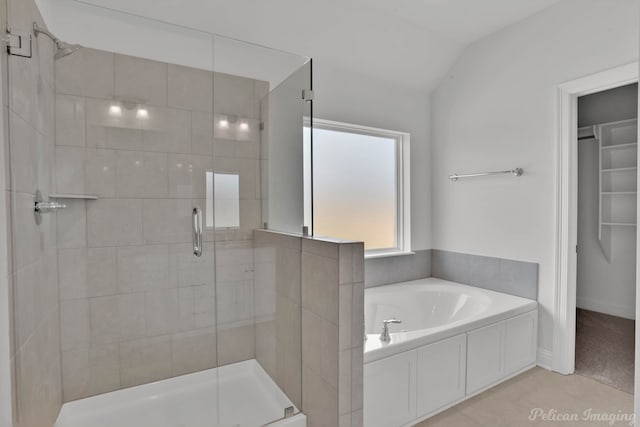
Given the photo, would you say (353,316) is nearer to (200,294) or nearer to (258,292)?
(258,292)

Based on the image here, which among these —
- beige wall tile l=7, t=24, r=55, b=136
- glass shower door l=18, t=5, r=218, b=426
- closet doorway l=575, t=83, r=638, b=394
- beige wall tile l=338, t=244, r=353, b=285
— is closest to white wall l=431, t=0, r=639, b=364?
closet doorway l=575, t=83, r=638, b=394

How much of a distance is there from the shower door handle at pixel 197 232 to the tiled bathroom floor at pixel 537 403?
158 cm

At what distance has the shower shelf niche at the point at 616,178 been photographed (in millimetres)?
3434

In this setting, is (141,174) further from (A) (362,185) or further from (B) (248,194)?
(A) (362,185)

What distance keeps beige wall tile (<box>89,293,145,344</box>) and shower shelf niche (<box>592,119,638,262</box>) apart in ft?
14.2

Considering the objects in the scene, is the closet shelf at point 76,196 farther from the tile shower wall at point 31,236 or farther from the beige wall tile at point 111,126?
the beige wall tile at point 111,126

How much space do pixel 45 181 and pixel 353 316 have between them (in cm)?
147

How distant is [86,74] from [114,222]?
0.70m

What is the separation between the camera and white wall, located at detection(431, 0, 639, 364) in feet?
7.88

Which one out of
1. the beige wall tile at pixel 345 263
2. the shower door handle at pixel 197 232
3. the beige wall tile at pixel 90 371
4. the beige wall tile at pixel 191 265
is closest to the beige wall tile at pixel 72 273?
the beige wall tile at pixel 90 371

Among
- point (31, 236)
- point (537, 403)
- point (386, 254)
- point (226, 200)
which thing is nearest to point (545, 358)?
point (537, 403)

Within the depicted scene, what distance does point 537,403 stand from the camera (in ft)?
7.11

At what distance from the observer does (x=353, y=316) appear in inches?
59.2

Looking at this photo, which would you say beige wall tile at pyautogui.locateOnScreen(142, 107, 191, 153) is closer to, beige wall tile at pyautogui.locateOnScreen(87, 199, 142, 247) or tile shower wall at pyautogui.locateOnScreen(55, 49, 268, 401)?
tile shower wall at pyautogui.locateOnScreen(55, 49, 268, 401)
